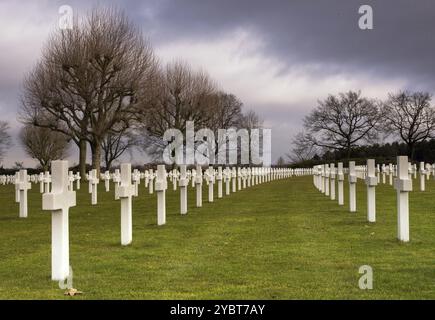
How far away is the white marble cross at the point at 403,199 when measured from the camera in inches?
398

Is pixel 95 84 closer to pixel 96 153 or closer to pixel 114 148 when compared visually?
pixel 96 153

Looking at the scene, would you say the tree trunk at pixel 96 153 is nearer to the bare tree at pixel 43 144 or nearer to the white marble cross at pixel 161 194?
the bare tree at pixel 43 144

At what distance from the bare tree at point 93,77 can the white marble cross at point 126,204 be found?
3086cm

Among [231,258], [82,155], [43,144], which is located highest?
[43,144]

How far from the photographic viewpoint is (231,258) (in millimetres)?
8711

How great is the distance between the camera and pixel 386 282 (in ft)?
22.5

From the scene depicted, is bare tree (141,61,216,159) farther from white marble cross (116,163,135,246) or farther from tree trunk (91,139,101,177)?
white marble cross (116,163,135,246)

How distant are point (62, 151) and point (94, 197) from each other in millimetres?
52638

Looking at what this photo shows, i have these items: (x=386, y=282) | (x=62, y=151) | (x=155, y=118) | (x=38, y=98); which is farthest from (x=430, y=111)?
(x=386, y=282)

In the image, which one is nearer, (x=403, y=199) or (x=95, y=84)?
(x=403, y=199)

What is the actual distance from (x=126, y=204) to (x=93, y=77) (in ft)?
105

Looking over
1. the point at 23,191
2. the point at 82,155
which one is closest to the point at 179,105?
the point at 82,155

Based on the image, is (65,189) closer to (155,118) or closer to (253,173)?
(253,173)

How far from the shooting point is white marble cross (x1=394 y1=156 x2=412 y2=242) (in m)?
10.1
